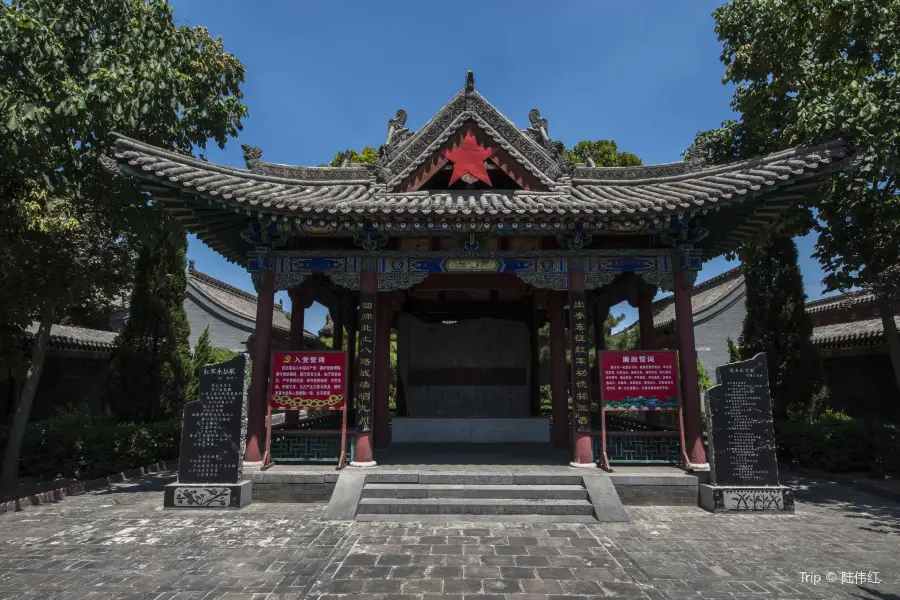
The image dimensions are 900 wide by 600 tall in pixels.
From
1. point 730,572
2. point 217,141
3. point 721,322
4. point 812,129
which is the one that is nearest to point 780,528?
point 730,572

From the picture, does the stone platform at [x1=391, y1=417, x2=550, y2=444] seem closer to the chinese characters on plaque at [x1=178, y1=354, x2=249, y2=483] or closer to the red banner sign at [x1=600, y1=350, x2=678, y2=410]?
the red banner sign at [x1=600, y1=350, x2=678, y2=410]

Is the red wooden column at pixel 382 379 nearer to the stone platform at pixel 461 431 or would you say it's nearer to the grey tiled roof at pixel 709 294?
the stone platform at pixel 461 431

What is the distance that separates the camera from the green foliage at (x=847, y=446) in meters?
11.4

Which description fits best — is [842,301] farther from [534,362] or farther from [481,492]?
[481,492]

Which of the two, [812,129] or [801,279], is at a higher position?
[812,129]

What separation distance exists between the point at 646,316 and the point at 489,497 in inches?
243

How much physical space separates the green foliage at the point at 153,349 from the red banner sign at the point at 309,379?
19.8ft

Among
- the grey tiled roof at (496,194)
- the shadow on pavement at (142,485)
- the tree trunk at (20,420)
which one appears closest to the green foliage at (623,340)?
the grey tiled roof at (496,194)

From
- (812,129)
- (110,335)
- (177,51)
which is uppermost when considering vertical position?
(177,51)

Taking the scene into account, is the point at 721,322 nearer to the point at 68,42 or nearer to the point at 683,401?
the point at 683,401

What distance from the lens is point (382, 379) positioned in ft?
38.9

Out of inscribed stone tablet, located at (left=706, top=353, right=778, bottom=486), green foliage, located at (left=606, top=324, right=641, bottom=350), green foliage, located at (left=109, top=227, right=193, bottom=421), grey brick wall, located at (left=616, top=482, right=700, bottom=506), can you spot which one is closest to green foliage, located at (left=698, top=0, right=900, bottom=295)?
inscribed stone tablet, located at (left=706, top=353, right=778, bottom=486)

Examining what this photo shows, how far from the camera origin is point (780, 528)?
716 centimetres

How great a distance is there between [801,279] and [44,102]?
1858 centimetres
